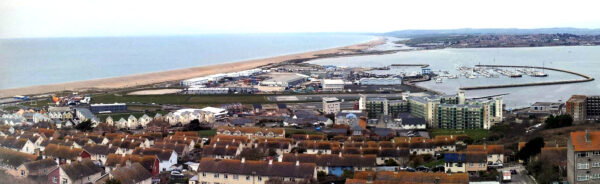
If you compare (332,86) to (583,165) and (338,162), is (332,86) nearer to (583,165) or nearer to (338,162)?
(338,162)

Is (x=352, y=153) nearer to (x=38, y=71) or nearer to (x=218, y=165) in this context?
(x=218, y=165)

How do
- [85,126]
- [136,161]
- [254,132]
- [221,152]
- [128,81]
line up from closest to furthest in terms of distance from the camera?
[136,161] → [221,152] → [254,132] → [85,126] → [128,81]

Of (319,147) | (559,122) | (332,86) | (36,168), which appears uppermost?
(36,168)

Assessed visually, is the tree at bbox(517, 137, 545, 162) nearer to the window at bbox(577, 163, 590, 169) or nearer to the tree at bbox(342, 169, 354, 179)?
the window at bbox(577, 163, 590, 169)

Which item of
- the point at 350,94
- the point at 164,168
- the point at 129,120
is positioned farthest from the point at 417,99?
the point at 164,168

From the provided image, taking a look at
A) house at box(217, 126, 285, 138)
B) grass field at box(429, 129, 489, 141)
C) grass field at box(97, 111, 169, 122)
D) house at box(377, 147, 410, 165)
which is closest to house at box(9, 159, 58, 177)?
house at box(217, 126, 285, 138)

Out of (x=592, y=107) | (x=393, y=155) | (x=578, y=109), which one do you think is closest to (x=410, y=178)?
(x=393, y=155)
